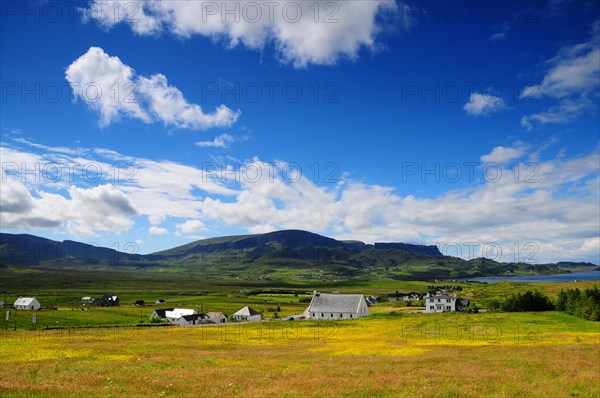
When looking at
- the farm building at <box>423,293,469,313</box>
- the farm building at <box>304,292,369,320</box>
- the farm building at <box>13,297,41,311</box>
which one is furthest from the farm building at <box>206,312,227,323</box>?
the farm building at <box>13,297,41,311</box>

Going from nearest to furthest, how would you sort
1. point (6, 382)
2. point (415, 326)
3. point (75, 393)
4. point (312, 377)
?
point (75, 393), point (6, 382), point (312, 377), point (415, 326)

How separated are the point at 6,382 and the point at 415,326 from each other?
2886 inches

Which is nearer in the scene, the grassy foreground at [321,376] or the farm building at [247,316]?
the grassy foreground at [321,376]

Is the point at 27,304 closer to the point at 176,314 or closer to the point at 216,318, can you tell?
the point at 176,314

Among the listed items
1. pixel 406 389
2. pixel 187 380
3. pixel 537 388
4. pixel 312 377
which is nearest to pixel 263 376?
pixel 312 377

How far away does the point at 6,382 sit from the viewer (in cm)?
2208

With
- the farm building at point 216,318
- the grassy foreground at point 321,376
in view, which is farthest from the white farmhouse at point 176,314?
the grassy foreground at point 321,376

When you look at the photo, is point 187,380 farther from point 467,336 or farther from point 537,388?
point 467,336

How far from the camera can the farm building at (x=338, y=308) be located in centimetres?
12600

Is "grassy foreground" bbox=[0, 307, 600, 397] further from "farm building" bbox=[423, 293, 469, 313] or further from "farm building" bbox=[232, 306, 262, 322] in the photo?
"farm building" bbox=[423, 293, 469, 313]

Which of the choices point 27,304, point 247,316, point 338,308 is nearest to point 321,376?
point 338,308

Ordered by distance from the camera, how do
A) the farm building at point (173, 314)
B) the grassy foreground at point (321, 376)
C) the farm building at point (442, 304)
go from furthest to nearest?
the farm building at point (442, 304), the farm building at point (173, 314), the grassy foreground at point (321, 376)

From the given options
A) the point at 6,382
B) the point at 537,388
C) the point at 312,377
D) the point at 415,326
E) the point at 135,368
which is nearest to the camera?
the point at 6,382

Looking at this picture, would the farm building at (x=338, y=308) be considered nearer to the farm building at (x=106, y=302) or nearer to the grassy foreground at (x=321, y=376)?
the grassy foreground at (x=321, y=376)
